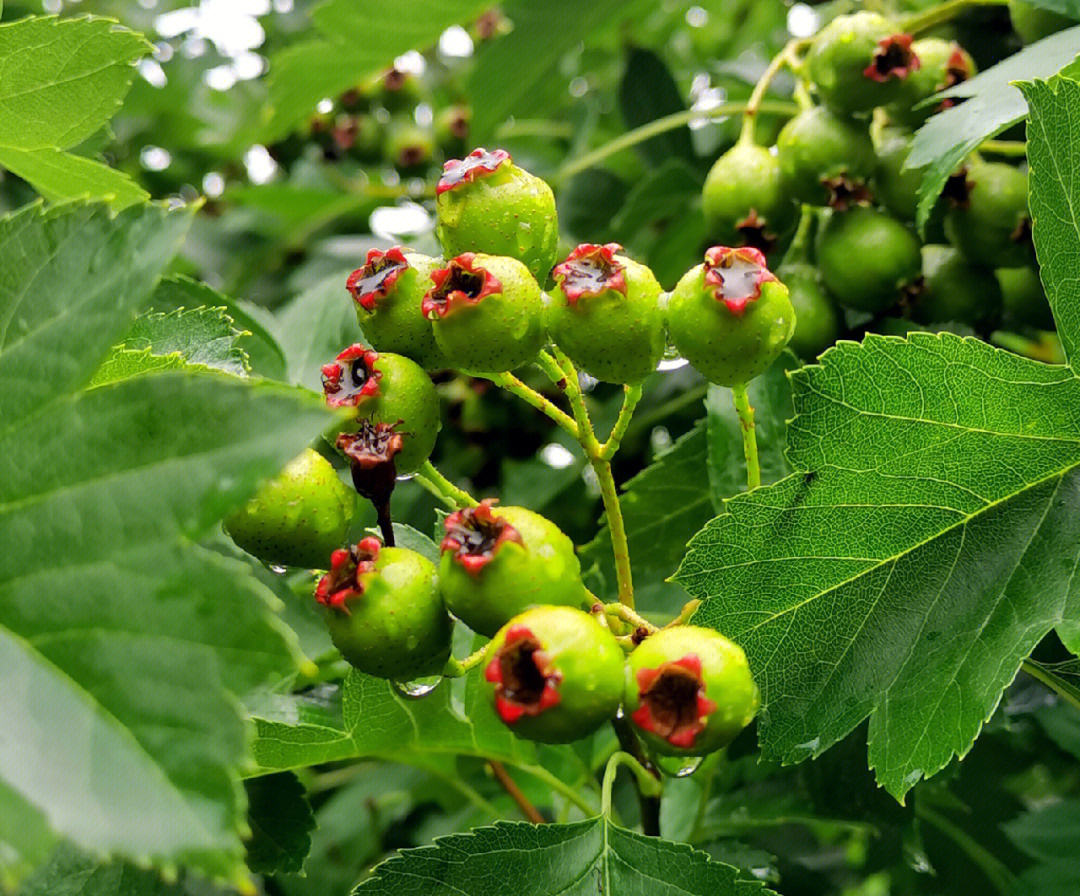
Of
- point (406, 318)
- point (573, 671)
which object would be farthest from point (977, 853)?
point (406, 318)

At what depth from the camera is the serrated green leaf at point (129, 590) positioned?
70 centimetres

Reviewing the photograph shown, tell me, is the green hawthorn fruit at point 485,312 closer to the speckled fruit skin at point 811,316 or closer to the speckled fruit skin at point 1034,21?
the speckled fruit skin at point 811,316

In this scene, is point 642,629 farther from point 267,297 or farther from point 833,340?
point 267,297

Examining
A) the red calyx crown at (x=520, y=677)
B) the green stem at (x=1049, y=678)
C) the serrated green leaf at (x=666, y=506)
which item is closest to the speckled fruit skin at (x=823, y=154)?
the serrated green leaf at (x=666, y=506)

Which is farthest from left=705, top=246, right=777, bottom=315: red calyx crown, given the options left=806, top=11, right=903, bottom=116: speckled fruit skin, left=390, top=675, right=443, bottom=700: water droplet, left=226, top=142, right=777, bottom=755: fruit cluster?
left=806, top=11, right=903, bottom=116: speckled fruit skin

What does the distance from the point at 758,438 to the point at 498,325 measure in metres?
0.48

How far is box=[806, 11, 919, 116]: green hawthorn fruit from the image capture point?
1549 mm

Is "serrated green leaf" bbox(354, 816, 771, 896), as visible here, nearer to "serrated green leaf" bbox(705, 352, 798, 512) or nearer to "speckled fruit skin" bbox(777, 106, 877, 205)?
"serrated green leaf" bbox(705, 352, 798, 512)

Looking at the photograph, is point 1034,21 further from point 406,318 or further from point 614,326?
point 406,318

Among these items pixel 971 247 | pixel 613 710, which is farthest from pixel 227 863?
pixel 971 247

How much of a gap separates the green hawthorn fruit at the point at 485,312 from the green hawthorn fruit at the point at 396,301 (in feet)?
0.14

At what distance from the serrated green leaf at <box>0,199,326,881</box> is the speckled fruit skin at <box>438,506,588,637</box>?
10.6 inches

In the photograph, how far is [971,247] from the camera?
5.21 feet

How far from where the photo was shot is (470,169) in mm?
1162
